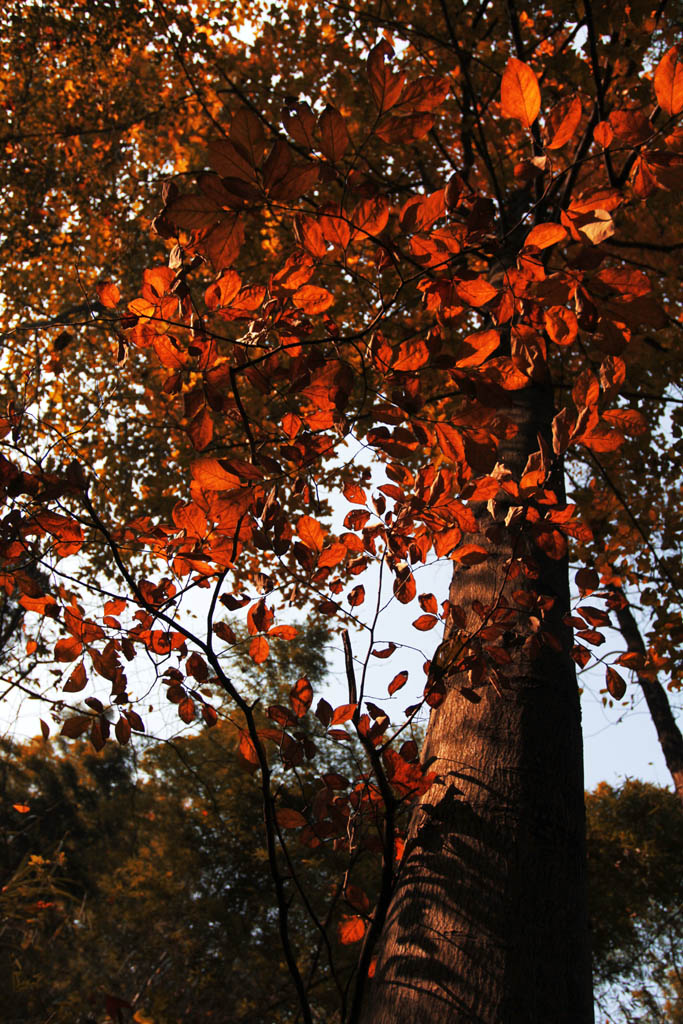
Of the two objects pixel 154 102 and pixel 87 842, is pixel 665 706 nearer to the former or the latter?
pixel 154 102

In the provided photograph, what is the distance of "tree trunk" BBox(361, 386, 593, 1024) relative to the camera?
88cm

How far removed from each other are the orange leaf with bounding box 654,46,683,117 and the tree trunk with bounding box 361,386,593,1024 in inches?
30.2

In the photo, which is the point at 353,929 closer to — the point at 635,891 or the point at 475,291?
the point at 475,291

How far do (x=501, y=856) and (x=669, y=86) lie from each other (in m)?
1.11

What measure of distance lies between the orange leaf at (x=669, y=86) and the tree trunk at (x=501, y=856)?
2.52ft

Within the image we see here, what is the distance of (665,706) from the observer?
6.59 meters

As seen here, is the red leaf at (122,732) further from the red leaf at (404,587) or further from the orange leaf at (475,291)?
the orange leaf at (475,291)

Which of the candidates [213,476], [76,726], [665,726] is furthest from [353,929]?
[665,726]

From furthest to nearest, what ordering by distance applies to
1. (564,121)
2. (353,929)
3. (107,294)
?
(353,929), (107,294), (564,121)

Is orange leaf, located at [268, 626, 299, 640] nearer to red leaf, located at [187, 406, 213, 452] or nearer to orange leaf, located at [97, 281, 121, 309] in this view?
red leaf, located at [187, 406, 213, 452]

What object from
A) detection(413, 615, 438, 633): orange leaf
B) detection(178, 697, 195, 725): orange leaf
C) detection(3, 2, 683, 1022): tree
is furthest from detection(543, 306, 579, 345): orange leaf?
detection(178, 697, 195, 725): orange leaf

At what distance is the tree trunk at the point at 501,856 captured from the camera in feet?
2.88

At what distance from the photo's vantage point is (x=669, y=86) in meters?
0.69

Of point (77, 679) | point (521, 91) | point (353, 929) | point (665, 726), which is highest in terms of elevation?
point (665, 726)
